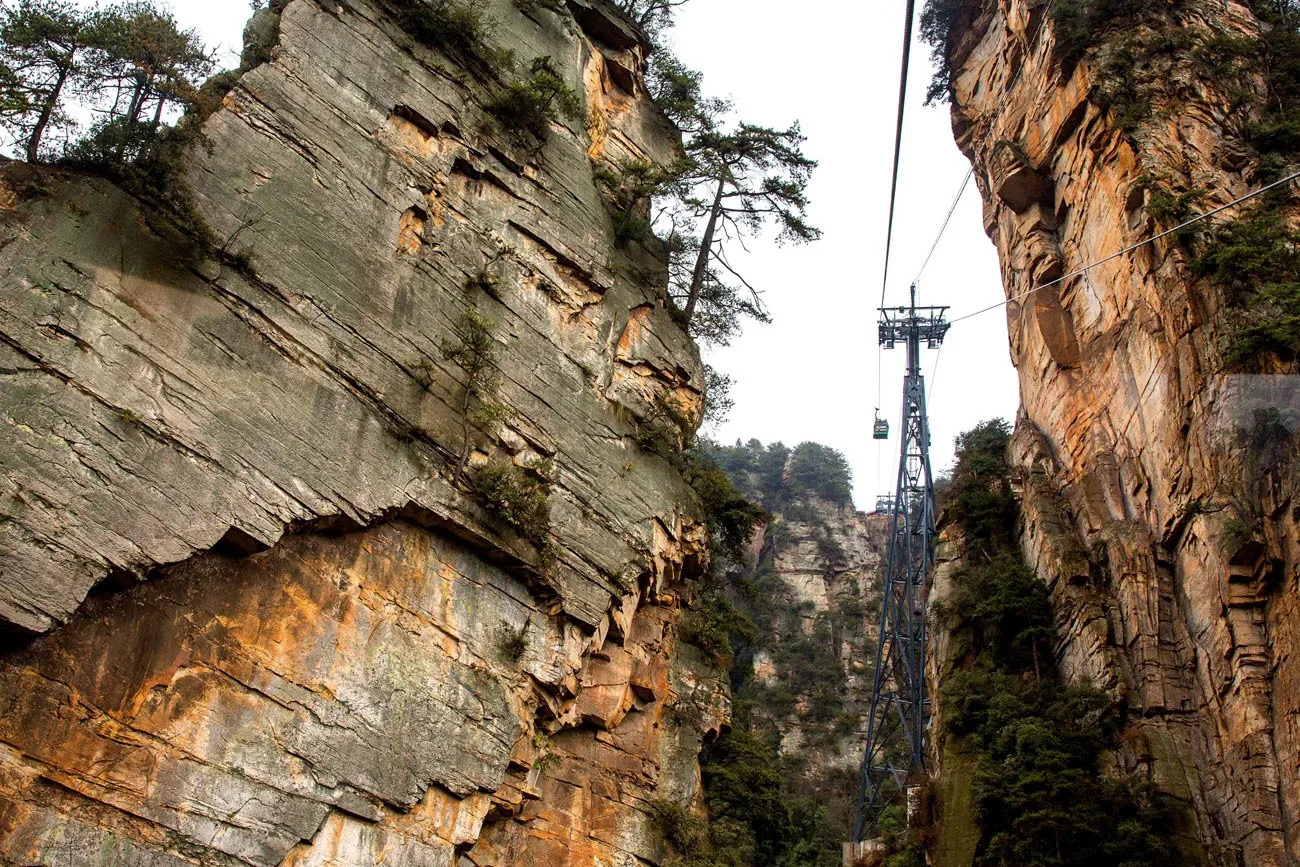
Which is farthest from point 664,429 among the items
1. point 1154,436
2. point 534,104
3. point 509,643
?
point 1154,436

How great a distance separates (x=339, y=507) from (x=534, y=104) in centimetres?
916

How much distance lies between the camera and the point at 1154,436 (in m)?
22.4

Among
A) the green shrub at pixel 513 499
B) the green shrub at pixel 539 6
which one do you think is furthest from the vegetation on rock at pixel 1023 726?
the green shrub at pixel 539 6

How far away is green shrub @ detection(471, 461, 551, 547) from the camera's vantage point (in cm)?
1586

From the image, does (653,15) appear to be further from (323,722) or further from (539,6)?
(323,722)

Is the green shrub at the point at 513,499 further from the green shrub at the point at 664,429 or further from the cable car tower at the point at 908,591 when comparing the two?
the cable car tower at the point at 908,591

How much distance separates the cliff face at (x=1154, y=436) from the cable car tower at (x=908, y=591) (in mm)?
3579

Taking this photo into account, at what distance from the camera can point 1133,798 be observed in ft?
62.4

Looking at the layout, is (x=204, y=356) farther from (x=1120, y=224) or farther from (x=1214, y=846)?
(x=1120, y=224)

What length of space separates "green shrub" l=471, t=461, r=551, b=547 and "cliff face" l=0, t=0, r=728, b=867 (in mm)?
167

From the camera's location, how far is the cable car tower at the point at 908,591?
28266 mm

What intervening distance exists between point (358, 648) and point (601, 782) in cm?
537

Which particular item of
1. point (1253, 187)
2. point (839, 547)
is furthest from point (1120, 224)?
Result: point (839, 547)

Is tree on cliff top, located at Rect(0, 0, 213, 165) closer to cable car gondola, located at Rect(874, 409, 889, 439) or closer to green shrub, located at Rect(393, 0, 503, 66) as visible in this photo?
green shrub, located at Rect(393, 0, 503, 66)
